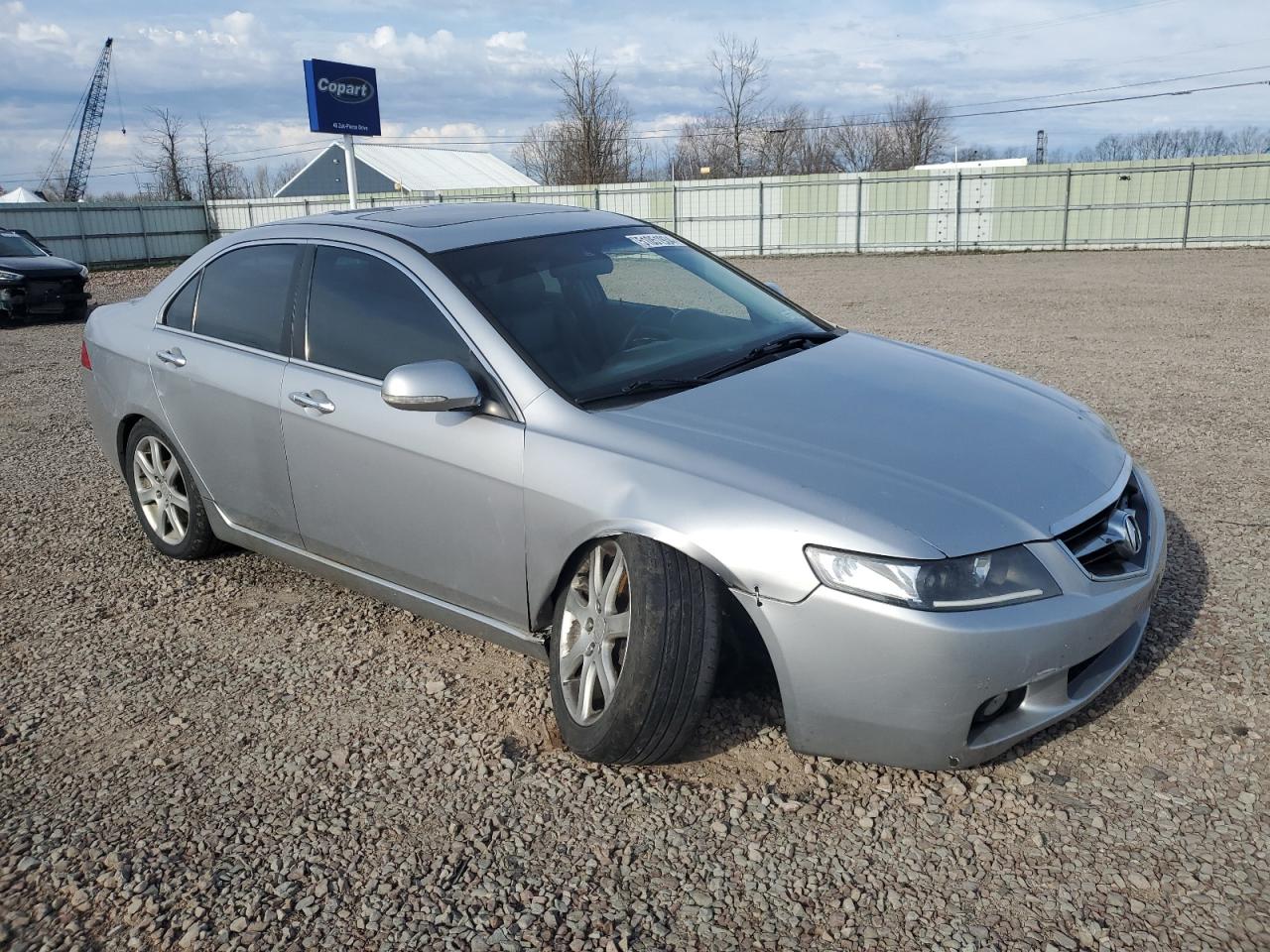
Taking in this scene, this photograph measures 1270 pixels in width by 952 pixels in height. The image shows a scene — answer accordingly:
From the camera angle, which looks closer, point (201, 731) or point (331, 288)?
point (201, 731)

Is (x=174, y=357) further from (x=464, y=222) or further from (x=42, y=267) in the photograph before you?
(x=42, y=267)

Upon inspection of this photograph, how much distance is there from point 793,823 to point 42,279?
17.3 m

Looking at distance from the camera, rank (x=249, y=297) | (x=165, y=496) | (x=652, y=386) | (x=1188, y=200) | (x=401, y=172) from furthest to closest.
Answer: (x=401, y=172) < (x=1188, y=200) < (x=165, y=496) < (x=249, y=297) < (x=652, y=386)

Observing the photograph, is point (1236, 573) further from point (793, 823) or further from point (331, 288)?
point (331, 288)

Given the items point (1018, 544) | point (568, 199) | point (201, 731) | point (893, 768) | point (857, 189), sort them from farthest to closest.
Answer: point (568, 199)
point (857, 189)
point (201, 731)
point (893, 768)
point (1018, 544)

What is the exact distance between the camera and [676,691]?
9.50 feet

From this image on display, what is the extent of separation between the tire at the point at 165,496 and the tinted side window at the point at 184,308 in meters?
0.49

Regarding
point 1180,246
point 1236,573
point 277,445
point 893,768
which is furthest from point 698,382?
point 1180,246

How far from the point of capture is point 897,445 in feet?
10.1

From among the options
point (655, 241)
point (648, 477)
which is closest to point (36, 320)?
point (655, 241)

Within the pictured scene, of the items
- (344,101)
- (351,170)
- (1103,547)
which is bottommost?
(1103,547)

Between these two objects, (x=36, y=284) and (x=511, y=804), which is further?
(x=36, y=284)

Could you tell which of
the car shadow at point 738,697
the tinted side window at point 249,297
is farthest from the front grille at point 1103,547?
the tinted side window at point 249,297

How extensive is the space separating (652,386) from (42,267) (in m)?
16.6
